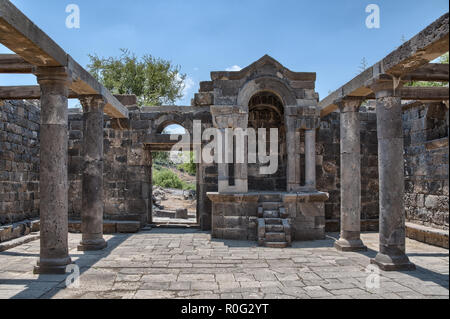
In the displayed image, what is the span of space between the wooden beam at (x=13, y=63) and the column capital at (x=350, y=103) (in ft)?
20.6

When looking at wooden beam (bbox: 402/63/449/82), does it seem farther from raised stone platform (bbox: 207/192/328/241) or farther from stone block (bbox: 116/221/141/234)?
stone block (bbox: 116/221/141/234)

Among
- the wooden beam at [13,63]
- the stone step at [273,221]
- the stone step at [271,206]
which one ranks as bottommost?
the stone step at [273,221]

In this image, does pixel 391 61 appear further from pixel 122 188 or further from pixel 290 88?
pixel 122 188

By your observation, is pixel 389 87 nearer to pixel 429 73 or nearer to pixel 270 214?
pixel 429 73

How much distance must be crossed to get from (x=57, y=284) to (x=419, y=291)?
5088mm

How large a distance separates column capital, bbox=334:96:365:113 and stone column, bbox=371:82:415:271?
5.30 feet

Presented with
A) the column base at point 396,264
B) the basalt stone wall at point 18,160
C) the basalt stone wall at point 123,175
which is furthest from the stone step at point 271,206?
the basalt stone wall at point 18,160

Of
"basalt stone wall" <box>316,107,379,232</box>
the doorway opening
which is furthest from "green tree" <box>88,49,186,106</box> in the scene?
"basalt stone wall" <box>316,107,379,232</box>

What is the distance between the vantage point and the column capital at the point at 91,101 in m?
7.74

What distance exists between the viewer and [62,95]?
5.87 meters

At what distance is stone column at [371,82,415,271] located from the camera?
581cm

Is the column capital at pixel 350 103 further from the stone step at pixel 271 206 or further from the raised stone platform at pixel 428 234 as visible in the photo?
the raised stone platform at pixel 428 234

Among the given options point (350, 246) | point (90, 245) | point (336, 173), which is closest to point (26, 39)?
point (90, 245)

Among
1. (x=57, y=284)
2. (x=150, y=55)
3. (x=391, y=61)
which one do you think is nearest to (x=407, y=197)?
(x=391, y=61)
